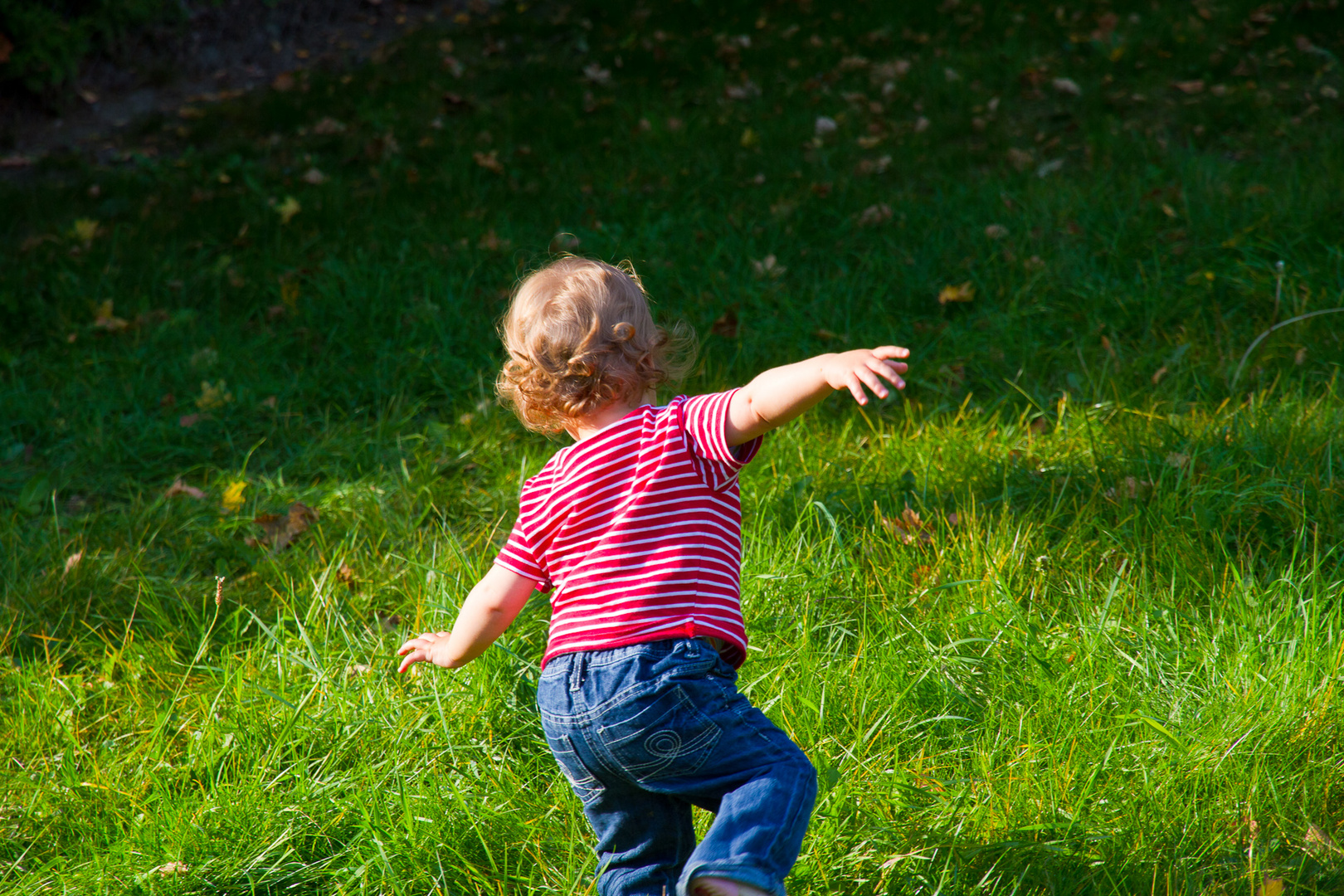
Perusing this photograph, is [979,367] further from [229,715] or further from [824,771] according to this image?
[229,715]

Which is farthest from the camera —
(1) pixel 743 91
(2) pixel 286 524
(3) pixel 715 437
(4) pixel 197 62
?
(4) pixel 197 62

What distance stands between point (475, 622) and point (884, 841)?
0.85 metres

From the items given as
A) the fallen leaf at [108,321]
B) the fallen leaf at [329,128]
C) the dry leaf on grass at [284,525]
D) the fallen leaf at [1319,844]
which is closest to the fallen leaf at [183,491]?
the dry leaf on grass at [284,525]

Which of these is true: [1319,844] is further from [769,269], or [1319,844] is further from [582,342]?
[769,269]

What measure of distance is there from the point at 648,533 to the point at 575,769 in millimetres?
421

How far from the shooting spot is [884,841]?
1.91 metres

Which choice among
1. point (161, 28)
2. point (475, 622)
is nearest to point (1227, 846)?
point (475, 622)

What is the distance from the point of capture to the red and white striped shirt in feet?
5.67

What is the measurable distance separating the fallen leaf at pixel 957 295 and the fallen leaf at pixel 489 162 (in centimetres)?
262

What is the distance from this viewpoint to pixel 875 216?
4.67 metres

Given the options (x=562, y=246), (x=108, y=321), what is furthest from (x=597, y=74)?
(x=108, y=321)

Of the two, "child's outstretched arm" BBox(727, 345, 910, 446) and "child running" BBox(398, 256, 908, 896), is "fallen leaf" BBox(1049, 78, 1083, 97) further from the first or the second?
"child's outstretched arm" BBox(727, 345, 910, 446)

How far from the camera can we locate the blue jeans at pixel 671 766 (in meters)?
1.55

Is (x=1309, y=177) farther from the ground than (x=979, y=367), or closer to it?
farther from the ground
